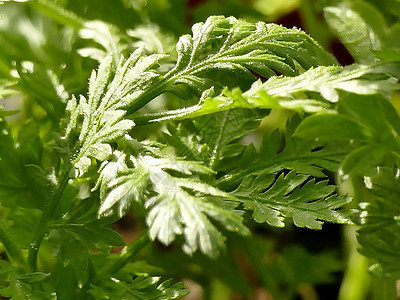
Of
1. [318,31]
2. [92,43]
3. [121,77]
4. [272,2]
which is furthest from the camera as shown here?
[272,2]

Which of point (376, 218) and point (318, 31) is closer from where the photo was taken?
point (376, 218)

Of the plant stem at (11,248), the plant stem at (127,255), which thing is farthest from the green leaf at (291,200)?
the plant stem at (11,248)

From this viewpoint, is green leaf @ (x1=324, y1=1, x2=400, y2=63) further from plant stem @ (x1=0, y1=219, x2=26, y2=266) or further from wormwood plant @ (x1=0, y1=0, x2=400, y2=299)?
plant stem @ (x1=0, y1=219, x2=26, y2=266)

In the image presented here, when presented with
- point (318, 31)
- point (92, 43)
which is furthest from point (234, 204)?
point (318, 31)

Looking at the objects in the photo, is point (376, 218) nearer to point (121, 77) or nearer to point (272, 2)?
point (121, 77)

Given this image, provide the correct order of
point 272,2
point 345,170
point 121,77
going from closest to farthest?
point 345,170, point 121,77, point 272,2

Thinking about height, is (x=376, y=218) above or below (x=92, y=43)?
below

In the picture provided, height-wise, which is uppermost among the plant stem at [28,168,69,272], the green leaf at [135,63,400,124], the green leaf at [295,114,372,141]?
the green leaf at [135,63,400,124]

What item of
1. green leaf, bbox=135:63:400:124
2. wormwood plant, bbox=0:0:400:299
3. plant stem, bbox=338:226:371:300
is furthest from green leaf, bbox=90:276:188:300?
plant stem, bbox=338:226:371:300
